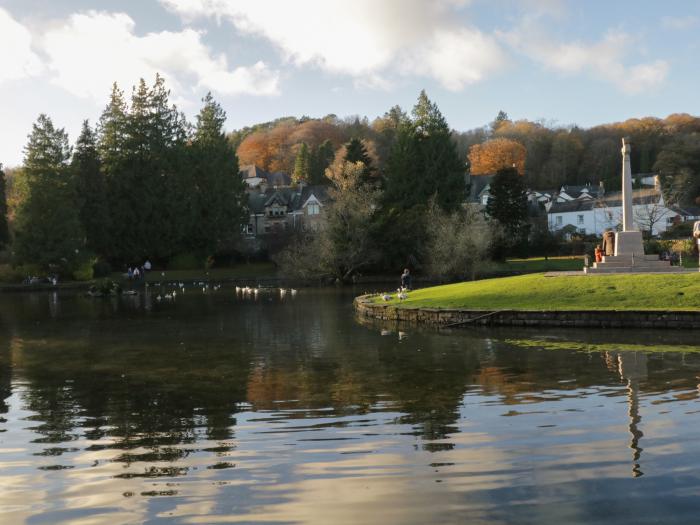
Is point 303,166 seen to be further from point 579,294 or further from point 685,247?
point 579,294

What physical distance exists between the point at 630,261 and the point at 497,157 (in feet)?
342

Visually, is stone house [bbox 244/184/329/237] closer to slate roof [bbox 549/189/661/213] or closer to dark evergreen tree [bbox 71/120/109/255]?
dark evergreen tree [bbox 71/120/109/255]

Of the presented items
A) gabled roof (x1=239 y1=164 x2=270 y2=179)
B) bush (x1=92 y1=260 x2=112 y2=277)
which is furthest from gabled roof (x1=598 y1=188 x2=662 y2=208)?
gabled roof (x1=239 y1=164 x2=270 y2=179)

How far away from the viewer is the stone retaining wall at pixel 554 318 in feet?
80.7

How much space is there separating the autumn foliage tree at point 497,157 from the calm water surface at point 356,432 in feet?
383

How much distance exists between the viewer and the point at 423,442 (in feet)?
32.6

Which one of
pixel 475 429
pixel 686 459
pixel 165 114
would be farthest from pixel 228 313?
pixel 165 114

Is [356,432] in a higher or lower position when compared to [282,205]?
lower

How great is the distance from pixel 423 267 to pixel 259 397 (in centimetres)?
5235

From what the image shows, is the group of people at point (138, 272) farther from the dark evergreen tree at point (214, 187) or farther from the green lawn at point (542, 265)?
the green lawn at point (542, 265)

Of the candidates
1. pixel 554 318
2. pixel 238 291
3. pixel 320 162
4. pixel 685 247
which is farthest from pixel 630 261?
pixel 320 162

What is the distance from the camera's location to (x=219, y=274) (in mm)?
75750

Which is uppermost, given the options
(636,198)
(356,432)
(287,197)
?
(287,197)

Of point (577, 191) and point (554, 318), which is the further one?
point (577, 191)
